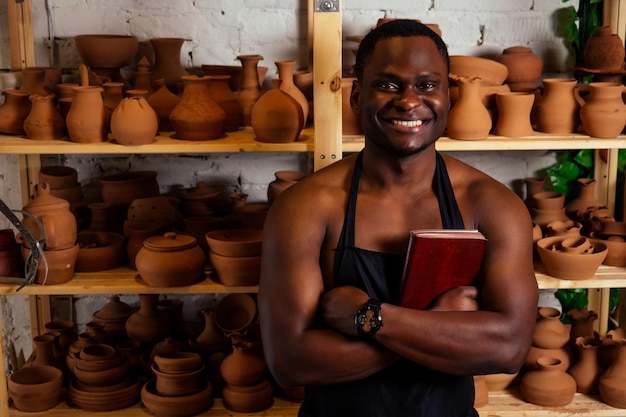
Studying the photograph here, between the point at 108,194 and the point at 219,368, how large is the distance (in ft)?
2.56

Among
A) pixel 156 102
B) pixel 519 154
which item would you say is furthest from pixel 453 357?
pixel 519 154

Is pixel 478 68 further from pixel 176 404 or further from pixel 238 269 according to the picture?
pixel 176 404

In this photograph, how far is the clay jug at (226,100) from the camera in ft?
9.80

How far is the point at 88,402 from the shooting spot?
3.04 meters

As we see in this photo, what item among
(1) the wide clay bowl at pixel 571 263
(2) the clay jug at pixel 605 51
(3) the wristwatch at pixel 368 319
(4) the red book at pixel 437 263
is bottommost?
(1) the wide clay bowl at pixel 571 263

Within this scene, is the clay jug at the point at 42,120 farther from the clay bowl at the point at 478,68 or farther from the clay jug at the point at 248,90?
the clay bowl at the point at 478,68

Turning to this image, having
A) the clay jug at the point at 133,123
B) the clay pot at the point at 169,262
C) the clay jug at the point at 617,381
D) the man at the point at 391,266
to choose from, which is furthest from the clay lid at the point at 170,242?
the clay jug at the point at 617,381

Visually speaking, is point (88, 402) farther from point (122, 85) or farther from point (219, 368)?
point (122, 85)

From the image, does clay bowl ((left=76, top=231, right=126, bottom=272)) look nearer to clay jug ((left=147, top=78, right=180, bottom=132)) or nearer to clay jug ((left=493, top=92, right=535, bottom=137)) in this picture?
clay jug ((left=147, top=78, right=180, bottom=132))

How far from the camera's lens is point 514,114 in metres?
2.92

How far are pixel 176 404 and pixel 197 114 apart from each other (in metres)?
1.01

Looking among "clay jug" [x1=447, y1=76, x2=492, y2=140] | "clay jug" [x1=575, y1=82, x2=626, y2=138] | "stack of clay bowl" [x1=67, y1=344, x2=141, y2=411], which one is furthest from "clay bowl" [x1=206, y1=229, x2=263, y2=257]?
"clay jug" [x1=575, y1=82, x2=626, y2=138]

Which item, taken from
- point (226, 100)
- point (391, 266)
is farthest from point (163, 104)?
point (391, 266)

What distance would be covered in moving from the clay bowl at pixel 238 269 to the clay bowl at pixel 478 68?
0.97m
